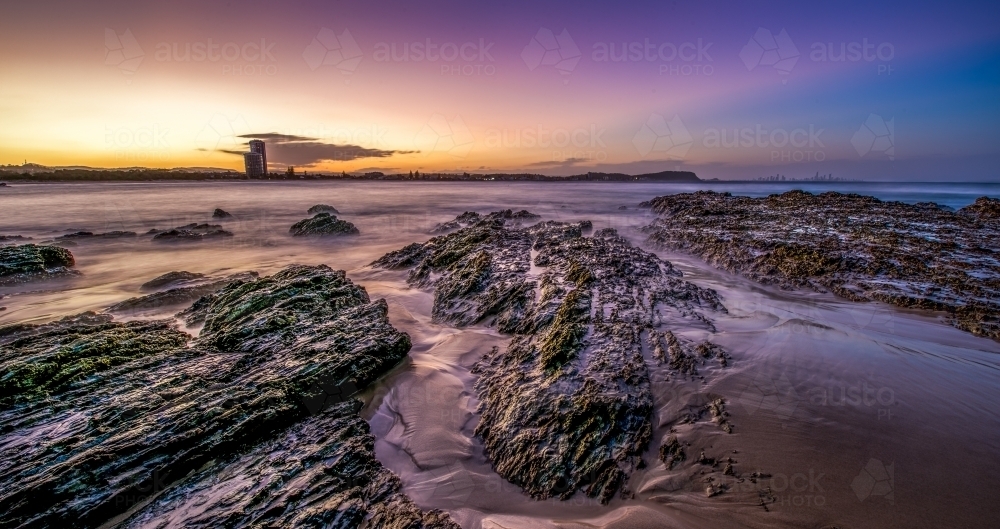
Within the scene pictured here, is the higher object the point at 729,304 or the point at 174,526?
the point at 729,304

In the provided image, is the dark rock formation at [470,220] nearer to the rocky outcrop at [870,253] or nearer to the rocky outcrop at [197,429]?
the rocky outcrop at [870,253]

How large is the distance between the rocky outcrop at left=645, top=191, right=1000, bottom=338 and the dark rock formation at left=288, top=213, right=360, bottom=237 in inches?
491

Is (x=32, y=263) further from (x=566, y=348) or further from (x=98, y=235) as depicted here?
(x=566, y=348)

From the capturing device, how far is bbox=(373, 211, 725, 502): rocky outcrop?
9.68 feet

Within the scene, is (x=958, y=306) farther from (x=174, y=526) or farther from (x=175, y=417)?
(x=175, y=417)

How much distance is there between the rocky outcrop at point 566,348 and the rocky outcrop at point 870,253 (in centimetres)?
228

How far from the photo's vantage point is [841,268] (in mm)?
6977

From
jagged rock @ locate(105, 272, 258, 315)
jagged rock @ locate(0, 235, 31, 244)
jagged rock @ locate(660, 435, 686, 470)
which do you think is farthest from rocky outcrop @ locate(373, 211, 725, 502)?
jagged rock @ locate(0, 235, 31, 244)

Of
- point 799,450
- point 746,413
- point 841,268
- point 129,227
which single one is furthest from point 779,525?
point 129,227

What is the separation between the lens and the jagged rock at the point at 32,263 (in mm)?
8797

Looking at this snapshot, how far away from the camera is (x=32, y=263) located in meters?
9.24

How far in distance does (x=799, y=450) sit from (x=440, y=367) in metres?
3.51

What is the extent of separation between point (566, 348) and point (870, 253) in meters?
7.99

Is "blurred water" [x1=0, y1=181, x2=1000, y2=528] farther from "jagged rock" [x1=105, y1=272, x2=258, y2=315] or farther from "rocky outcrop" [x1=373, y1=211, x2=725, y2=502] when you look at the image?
"jagged rock" [x1=105, y1=272, x2=258, y2=315]
